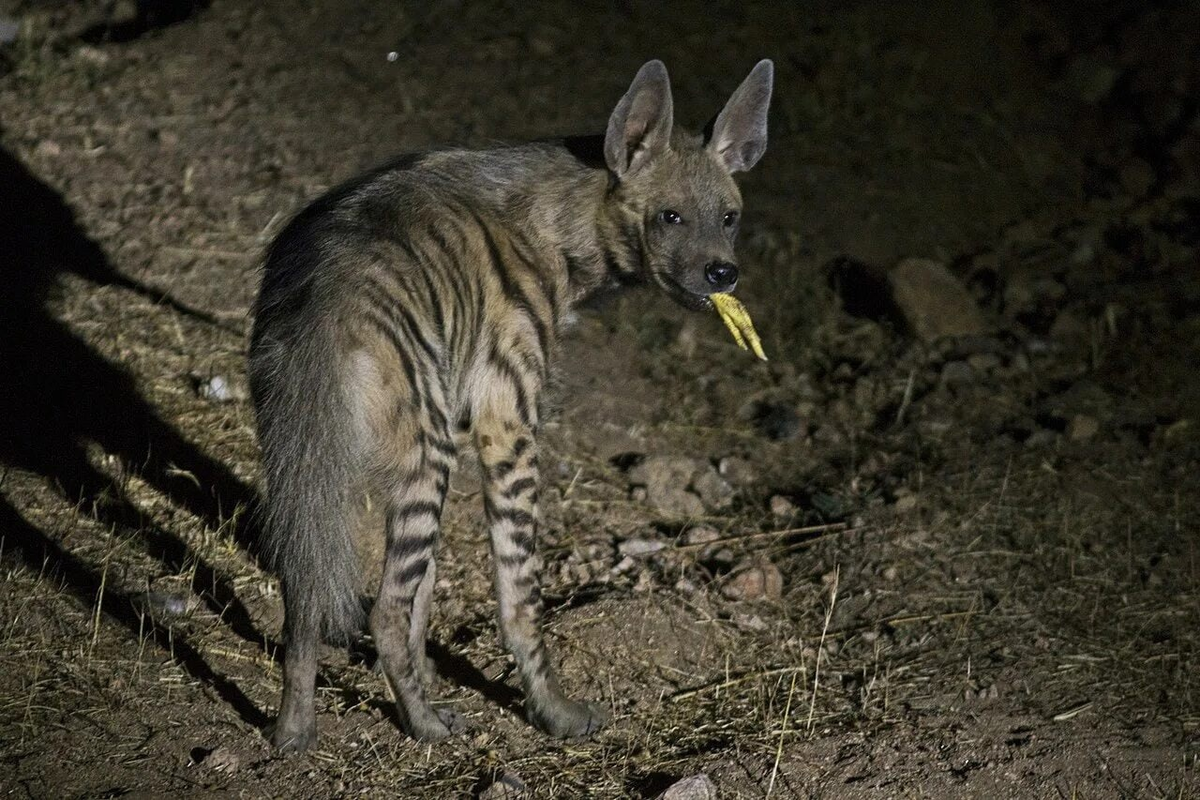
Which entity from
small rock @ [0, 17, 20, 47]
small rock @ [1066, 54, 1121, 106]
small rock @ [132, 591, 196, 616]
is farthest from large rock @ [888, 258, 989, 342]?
small rock @ [0, 17, 20, 47]

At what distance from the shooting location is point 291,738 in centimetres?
385

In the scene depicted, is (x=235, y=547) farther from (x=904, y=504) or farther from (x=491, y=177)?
(x=904, y=504)

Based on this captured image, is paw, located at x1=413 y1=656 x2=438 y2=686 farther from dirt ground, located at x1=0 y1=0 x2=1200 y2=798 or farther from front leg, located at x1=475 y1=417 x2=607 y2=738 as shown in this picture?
front leg, located at x1=475 y1=417 x2=607 y2=738

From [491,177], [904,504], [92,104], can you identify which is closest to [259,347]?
[491,177]

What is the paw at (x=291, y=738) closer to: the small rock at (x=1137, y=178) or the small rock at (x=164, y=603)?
the small rock at (x=164, y=603)

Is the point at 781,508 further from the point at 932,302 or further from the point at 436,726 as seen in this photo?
the point at 436,726

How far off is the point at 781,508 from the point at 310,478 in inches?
95.1

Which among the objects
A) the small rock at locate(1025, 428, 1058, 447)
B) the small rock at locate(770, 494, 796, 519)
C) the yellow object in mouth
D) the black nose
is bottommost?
the small rock at locate(1025, 428, 1058, 447)

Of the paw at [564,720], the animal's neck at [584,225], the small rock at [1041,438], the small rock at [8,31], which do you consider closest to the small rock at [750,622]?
the paw at [564,720]

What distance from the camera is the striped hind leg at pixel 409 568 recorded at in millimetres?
3885

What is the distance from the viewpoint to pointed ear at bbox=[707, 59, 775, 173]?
4773 mm

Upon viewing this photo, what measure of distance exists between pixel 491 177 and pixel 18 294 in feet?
7.58

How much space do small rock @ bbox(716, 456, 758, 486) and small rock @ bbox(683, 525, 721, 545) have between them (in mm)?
411

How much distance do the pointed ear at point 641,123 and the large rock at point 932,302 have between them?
2.37 meters
